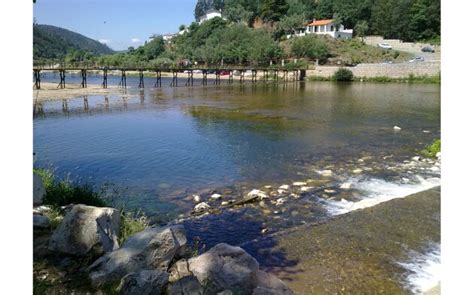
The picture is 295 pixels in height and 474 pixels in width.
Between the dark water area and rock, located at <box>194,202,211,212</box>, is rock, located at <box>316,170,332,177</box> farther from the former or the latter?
rock, located at <box>194,202,211,212</box>

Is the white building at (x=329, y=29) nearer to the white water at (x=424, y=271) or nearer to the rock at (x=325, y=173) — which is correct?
the rock at (x=325, y=173)

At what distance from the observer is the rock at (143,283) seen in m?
4.06

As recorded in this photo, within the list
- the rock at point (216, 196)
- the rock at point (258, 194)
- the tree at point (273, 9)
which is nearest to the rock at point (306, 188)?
the rock at point (258, 194)

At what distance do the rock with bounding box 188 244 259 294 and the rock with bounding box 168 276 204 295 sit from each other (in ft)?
0.93

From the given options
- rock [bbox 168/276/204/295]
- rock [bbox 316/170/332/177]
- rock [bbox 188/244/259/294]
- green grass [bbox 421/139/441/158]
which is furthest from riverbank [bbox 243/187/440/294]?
green grass [bbox 421/139/441/158]

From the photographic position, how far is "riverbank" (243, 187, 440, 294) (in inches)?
238

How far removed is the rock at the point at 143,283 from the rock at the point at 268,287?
41.4 inches

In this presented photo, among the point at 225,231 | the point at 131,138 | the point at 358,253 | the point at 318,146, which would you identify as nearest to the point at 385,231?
the point at 358,253

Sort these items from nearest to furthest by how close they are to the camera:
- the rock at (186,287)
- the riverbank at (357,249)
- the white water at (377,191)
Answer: the rock at (186,287) < the riverbank at (357,249) < the white water at (377,191)

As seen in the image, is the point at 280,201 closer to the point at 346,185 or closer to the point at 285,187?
the point at 285,187

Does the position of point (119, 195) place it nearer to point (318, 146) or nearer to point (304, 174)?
point (304, 174)

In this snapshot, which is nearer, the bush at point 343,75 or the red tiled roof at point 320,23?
the bush at point 343,75

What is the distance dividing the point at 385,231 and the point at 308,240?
160 cm

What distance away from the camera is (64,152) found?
1625 cm
